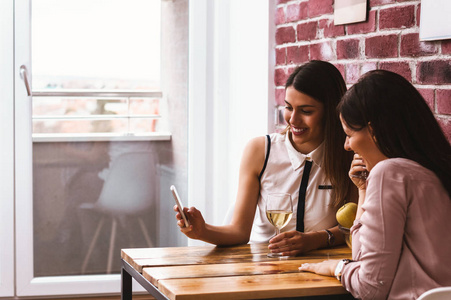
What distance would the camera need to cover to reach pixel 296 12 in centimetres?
311

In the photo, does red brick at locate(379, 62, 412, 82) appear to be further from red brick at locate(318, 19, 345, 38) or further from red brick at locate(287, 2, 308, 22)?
red brick at locate(287, 2, 308, 22)

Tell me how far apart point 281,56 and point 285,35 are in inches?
4.3

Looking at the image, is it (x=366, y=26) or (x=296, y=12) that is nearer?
(x=366, y=26)

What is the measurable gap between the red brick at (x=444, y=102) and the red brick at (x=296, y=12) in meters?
1.04

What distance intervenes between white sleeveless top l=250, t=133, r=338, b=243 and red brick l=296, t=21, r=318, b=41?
0.67m

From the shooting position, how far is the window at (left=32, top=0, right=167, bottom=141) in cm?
372

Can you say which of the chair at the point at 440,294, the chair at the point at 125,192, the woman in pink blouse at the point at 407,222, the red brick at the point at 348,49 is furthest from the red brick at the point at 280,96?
the chair at the point at 440,294

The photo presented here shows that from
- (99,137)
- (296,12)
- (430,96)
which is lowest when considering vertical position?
(99,137)

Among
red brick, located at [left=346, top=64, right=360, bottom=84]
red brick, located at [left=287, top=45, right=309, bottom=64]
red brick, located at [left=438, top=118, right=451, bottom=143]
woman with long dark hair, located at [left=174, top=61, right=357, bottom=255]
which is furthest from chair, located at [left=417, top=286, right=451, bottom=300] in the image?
red brick, located at [left=287, top=45, right=309, bottom=64]

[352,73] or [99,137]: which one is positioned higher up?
[352,73]

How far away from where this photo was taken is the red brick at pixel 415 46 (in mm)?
2146

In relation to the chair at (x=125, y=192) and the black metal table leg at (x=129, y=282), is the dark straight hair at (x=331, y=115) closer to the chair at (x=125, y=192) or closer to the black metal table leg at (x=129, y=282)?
the black metal table leg at (x=129, y=282)

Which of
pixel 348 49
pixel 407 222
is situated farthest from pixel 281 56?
pixel 407 222

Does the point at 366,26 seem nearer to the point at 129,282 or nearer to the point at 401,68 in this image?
the point at 401,68
